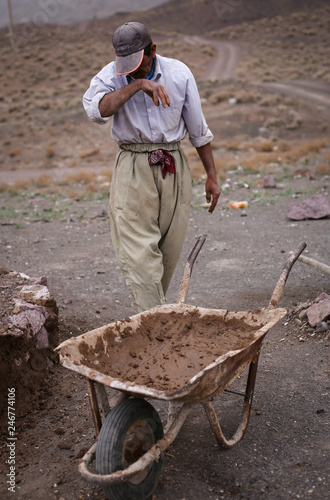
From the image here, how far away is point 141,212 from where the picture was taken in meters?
2.87

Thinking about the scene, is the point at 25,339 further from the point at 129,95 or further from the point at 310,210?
the point at 310,210

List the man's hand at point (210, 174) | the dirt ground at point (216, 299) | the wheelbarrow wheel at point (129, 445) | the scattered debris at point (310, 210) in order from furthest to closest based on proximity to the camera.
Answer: the scattered debris at point (310, 210)
the man's hand at point (210, 174)
the dirt ground at point (216, 299)
the wheelbarrow wheel at point (129, 445)

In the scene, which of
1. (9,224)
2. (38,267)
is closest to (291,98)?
(9,224)

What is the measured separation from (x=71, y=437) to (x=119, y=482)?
0.95 metres

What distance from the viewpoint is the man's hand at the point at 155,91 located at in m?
2.50

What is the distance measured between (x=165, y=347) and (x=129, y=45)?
1.55 metres

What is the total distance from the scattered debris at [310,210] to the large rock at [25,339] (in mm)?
4574

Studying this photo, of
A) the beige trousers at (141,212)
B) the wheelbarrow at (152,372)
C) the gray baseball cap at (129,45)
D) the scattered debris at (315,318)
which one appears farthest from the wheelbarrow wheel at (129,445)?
the scattered debris at (315,318)

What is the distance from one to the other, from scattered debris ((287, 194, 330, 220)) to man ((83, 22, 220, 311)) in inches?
175

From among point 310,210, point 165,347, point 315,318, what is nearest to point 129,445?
point 165,347

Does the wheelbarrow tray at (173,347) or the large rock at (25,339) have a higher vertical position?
the wheelbarrow tray at (173,347)

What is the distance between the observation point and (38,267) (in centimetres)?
570

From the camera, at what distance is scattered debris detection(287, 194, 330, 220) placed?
7086mm

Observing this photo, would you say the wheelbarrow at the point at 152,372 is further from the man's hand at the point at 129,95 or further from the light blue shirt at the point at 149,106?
the man's hand at the point at 129,95
